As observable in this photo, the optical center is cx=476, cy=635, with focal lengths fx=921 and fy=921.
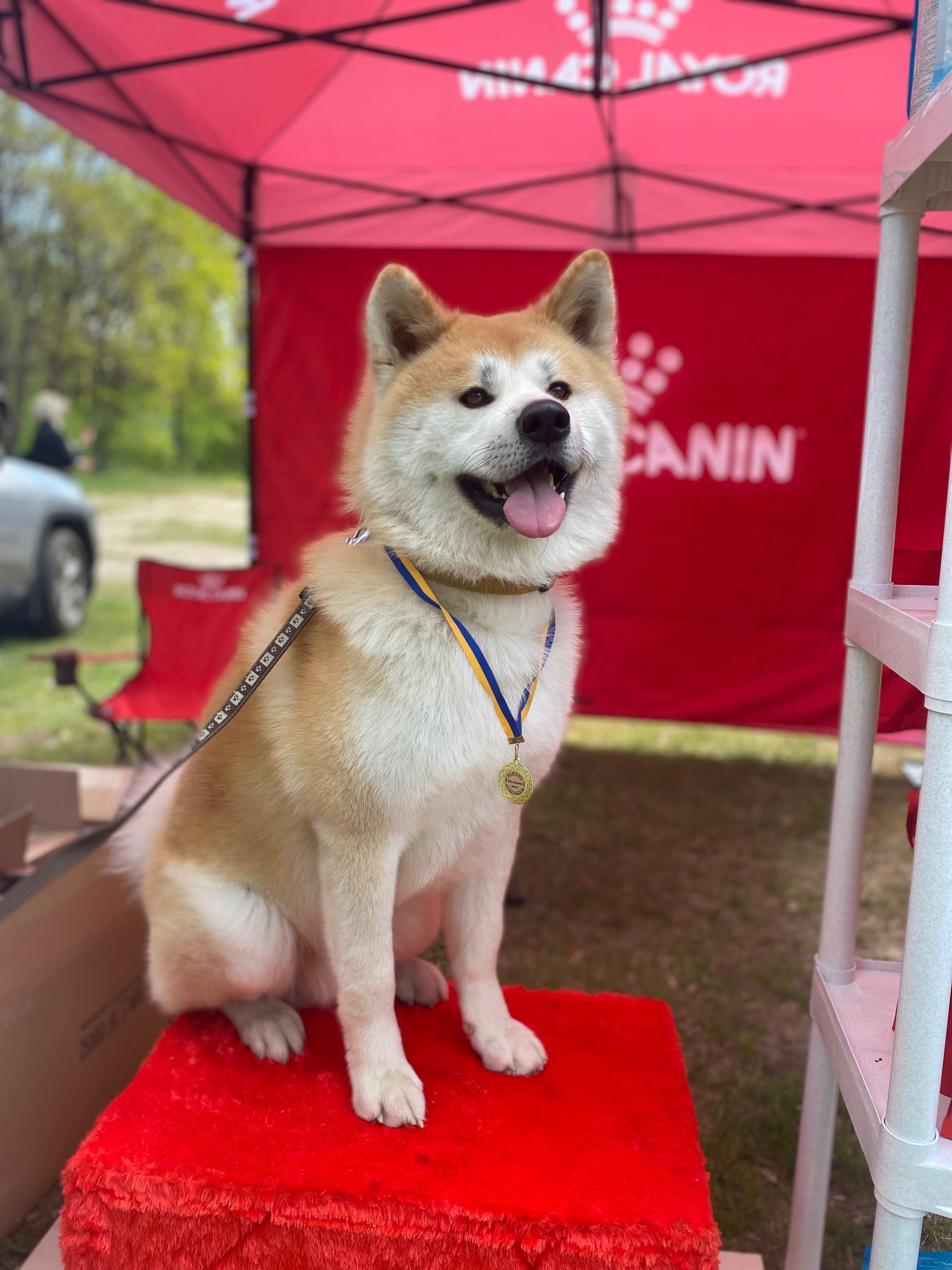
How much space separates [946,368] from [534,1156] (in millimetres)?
1538

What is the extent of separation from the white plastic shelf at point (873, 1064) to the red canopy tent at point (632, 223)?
7.22 ft

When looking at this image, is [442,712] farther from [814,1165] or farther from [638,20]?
[638,20]

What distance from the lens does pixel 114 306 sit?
15.4 metres

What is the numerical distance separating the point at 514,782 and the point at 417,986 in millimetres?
674

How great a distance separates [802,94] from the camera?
3.54 metres

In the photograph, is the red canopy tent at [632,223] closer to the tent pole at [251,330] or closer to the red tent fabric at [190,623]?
the tent pole at [251,330]

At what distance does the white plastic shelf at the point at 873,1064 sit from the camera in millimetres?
A: 1117

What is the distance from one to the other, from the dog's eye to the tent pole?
10.6ft

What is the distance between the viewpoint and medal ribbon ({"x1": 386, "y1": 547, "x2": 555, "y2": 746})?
1431mm

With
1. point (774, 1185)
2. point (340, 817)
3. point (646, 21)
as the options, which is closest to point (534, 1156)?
point (340, 817)

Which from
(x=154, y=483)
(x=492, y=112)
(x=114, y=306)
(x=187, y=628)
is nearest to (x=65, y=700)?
(x=187, y=628)

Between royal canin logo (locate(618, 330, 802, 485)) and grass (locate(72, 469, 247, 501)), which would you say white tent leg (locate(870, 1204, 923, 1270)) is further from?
grass (locate(72, 469, 247, 501))

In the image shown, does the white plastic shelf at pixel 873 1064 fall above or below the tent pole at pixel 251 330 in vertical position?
Answer: below

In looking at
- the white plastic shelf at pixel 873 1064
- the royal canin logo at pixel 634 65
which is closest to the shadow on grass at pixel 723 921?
the white plastic shelf at pixel 873 1064
